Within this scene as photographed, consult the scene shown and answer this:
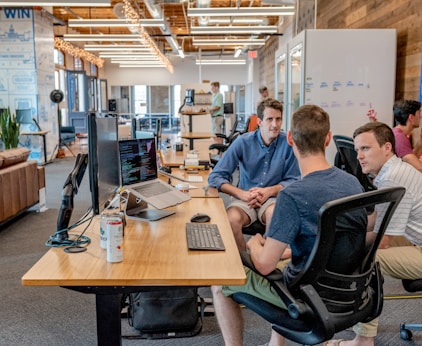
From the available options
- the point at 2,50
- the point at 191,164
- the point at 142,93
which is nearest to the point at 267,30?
the point at 2,50

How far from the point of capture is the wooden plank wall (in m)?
4.57

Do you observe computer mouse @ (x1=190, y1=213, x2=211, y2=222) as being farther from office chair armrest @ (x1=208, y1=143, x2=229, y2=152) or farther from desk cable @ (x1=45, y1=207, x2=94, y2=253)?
office chair armrest @ (x1=208, y1=143, x2=229, y2=152)

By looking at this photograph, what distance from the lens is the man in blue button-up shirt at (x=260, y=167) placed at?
3.19m

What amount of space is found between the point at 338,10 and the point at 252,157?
4187 mm

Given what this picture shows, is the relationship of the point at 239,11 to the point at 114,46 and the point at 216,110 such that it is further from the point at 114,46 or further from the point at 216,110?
the point at 114,46

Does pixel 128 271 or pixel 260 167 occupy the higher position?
pixel 260 167

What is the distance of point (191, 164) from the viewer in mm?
4180

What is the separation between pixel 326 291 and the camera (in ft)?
5.89

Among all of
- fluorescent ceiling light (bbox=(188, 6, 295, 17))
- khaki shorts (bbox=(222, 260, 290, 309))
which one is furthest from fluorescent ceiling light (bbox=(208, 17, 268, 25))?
khaki shorts (bbox=(222, 260, 290, 309))

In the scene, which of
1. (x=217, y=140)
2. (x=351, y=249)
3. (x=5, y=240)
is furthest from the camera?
(x=217, y=140)

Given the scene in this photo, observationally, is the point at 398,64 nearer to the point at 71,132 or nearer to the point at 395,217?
the point at 395,217

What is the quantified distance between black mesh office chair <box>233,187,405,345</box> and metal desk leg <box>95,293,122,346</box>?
53cm

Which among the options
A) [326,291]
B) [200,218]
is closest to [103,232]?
[200,218]

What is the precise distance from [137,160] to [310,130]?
3.52ft
